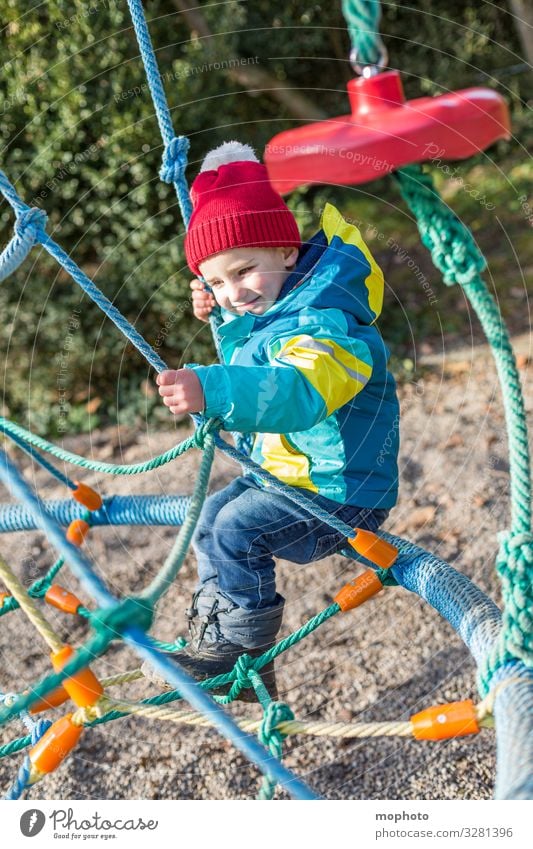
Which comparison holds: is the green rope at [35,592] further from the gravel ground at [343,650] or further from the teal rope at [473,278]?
the teal rope at [473,278]

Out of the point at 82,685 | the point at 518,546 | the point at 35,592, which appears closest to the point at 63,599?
the point at 35,592

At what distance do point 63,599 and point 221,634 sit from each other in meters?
0.30

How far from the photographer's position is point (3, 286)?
2.80m

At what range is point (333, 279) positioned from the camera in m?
1.17

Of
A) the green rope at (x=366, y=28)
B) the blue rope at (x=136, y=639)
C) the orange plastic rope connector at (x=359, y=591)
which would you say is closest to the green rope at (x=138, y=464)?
the blue rope at (x=136, y=639)

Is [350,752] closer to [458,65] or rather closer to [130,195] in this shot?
[130,195]

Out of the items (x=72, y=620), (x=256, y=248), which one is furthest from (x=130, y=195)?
(x=256, y=248)

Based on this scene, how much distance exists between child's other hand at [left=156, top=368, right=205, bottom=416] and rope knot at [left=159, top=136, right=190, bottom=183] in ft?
1.66

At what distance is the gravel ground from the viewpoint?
1495mm

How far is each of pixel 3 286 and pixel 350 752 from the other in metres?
1.92

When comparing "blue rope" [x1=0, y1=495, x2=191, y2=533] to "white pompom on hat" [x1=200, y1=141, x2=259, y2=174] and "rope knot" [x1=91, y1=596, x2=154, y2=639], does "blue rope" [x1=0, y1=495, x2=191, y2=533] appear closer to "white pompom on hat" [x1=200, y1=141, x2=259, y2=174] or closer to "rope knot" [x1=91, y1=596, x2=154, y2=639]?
"white pompom on hat" [x1=200, y1=141, x2=259, y2=174]

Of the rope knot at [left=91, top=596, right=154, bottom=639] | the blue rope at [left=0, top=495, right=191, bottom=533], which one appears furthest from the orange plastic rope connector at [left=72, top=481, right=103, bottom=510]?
the rope knot at [left=91, top=596, right=154, bottom=639]

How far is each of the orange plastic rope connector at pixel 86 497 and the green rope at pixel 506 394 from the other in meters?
0.91

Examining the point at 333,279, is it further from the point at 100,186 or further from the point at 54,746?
the point at 100,186
